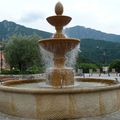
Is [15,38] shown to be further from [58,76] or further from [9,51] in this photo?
[58,76]

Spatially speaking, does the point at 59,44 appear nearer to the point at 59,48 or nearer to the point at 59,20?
the point at 59,48

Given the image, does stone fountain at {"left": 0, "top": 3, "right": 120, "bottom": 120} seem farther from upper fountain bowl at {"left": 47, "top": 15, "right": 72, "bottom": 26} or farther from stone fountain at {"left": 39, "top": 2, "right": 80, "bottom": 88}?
upper fountain bowl at {"left": 47, "top": 15, "right": 72, "bottom": 26}

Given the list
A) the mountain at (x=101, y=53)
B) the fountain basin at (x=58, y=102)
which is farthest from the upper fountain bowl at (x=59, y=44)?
the mountain at (x=101, y=53)

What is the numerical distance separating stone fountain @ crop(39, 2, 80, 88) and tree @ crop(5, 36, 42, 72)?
3406cm

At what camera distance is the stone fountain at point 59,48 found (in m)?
12.9

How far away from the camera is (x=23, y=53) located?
47688 mm

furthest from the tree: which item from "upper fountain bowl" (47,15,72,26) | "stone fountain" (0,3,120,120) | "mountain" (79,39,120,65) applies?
"mountain" (79,39,120,65)

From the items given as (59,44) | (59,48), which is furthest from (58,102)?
(59,48)

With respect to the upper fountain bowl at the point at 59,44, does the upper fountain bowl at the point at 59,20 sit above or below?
above

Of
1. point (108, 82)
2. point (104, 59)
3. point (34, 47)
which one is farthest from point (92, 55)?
point (108, 82)

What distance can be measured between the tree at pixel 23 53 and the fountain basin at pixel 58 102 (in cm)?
3826

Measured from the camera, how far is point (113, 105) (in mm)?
9852

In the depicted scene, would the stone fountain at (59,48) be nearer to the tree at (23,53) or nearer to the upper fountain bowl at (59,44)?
the upper fountain bowl at (59,44)

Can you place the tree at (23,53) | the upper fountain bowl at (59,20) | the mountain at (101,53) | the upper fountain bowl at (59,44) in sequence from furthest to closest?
the mountain at (101,53) → the tree at (23,53) → the upper fountain bowl at (59,20) → the upper fountain bowl at (59,44)
